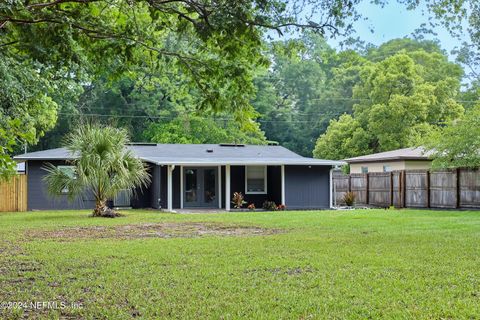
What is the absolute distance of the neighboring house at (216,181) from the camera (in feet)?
73.2

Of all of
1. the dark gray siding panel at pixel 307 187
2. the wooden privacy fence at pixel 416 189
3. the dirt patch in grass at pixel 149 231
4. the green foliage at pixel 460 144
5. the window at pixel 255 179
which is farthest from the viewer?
the window at pixel 255 179

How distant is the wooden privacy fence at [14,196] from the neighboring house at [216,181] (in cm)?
28

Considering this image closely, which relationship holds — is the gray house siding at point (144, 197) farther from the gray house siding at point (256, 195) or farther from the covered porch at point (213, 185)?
the gray house siding at point (256, 195)

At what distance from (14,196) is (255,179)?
32.5ft

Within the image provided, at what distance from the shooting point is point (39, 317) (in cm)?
500

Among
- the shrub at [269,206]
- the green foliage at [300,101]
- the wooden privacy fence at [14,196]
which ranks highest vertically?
the green foliage at [300,101]

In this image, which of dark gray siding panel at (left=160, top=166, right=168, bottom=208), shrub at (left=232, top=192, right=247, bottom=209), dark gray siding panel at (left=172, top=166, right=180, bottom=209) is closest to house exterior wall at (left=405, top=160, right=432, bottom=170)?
shrub at (left=232, top=192, right=247, bottom=209)

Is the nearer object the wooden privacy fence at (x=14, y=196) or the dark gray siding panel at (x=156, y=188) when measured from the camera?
the wooden privacy fence at (x=14, y=196)

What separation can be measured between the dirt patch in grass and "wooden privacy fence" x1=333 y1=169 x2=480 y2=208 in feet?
30.8

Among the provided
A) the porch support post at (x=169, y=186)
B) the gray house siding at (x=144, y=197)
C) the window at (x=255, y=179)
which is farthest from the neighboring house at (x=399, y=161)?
the gray house siding at (x=144, y=197)

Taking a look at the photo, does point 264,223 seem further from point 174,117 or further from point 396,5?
point 174,117

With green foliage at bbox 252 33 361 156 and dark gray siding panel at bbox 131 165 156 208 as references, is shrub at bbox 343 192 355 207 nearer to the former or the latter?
dark gray siding panel at bbox 131 165 156 208

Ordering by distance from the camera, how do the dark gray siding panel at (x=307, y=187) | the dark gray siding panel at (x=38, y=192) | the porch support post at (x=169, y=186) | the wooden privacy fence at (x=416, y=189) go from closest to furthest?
the wooden privacy fence at (x=416, y=189)
the porch support post at (x=169, y=186)
the dark gray siding panel at (x=38, y=192)
the dark gray siding panel at (x=307, y=187)

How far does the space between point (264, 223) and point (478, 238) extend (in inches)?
237
